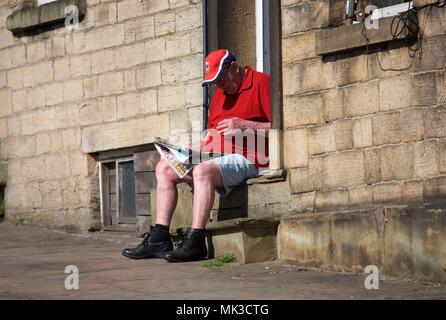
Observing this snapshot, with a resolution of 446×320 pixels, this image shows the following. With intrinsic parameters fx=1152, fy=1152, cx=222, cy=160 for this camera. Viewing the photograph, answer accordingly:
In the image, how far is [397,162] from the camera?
793cm

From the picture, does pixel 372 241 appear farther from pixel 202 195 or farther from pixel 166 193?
pixel 166 193

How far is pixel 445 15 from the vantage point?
764cm

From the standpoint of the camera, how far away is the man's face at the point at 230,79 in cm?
913

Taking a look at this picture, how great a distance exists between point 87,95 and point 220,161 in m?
2.83

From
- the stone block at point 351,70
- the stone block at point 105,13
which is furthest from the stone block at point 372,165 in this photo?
the stone block at point 105,13

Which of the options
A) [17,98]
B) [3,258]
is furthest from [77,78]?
[3,258]

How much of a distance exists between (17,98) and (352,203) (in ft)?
16.3

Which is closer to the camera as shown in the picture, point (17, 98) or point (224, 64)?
point (224, 64)

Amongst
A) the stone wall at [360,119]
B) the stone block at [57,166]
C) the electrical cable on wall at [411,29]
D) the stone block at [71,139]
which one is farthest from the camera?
the stone block at [57,166]

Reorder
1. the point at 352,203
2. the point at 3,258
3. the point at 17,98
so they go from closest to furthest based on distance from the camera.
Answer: the point at 352,203 → the point at 3,258 → the point at 17,98

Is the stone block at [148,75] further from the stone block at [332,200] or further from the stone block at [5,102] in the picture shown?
the stone block at [332,200]

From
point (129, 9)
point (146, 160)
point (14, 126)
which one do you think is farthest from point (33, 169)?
point (129, 9)

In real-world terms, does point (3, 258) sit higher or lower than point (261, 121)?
lower

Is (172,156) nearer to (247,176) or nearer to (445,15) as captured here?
(247,176)
